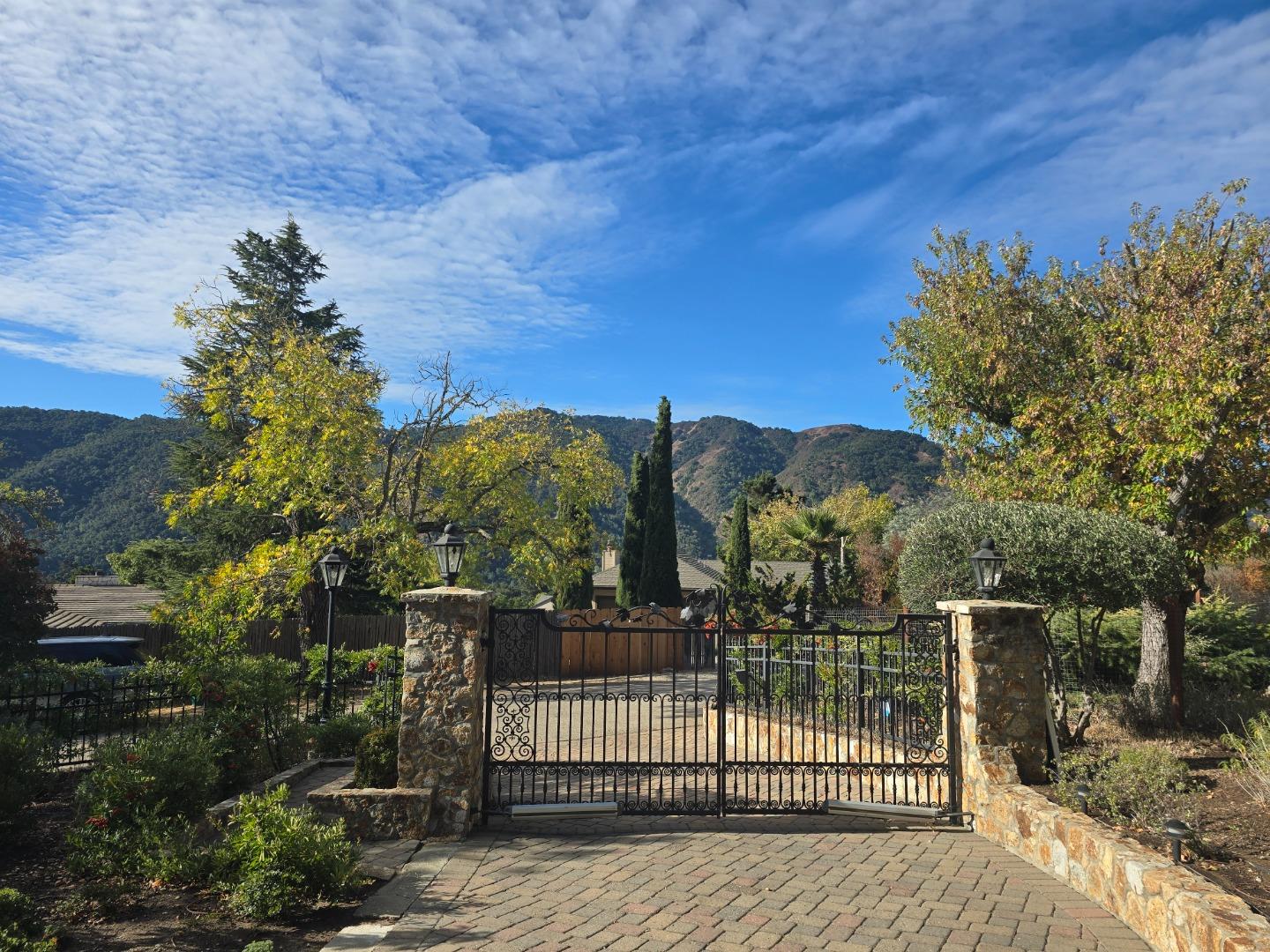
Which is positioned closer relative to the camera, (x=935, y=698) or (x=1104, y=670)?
(x=935, y=698)

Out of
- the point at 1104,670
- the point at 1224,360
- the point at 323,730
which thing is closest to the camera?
the point at 323,730

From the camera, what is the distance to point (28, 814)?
257 inches

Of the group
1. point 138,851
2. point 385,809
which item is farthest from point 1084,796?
point 138,851

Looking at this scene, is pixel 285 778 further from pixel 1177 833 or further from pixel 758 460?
pixel 758 460

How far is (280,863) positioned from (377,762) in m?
1.79

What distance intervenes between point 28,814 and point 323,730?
280 centimetres

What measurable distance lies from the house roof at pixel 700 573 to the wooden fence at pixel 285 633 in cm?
1035

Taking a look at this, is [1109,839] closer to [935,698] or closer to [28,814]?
[935,698]

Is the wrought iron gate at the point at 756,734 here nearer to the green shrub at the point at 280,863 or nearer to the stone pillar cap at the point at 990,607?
the stone pillar cap at the point at 990,607

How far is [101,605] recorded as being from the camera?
22109 mm

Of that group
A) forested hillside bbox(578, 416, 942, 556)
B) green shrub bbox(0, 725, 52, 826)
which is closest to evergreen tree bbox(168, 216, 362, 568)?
green shrub bbox(0, 725, 52, 826)

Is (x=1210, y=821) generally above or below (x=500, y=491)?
below

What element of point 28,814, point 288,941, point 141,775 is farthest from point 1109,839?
point 28,814

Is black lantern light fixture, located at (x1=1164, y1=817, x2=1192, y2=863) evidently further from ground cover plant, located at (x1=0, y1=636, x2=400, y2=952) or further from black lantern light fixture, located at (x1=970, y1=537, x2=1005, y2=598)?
ground cover plant, located at (x1=0, y1=636, x2=400, y2=952)
